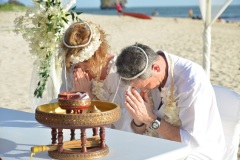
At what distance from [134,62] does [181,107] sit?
449 mm

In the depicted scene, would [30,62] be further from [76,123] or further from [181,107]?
[76,123]

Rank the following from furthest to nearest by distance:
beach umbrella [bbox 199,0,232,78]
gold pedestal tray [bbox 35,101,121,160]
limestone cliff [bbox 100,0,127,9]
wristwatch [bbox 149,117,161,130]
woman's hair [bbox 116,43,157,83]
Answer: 1. limestone cliff [bbox 100,0,127,9]
2. beach umbrella [bbox 199,0,232,78]
3. wristwatch [bbox 149,117,161,130]
4. woman's hair [bbox 116,43,157,83]
5. gold pedestal tray [bbox 35,101,121,160]

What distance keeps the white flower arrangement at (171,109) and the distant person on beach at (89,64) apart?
43cm

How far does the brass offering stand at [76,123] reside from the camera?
184cm

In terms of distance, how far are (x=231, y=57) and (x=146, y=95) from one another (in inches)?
445

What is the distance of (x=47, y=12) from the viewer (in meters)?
2.98

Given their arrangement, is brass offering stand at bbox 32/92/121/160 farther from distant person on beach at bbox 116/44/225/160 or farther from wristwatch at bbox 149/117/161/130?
wristwatch at bbox 149/117/161/130

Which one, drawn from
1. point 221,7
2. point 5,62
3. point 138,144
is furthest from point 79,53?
point 5,62

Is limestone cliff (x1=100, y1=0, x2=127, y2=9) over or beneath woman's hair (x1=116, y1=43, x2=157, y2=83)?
beneath

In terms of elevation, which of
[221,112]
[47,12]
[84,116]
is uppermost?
[47,12]

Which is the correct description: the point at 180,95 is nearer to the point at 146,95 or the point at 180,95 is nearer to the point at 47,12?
the point at 146,95

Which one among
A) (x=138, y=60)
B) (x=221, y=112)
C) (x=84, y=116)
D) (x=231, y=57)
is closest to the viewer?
(x=84, y=116)

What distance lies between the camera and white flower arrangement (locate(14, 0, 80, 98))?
9.60 ft

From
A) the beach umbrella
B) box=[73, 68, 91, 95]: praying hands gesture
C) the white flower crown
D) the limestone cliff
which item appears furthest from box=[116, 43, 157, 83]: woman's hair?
the limestone cliff
